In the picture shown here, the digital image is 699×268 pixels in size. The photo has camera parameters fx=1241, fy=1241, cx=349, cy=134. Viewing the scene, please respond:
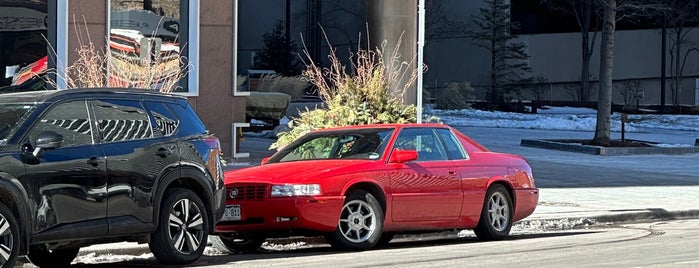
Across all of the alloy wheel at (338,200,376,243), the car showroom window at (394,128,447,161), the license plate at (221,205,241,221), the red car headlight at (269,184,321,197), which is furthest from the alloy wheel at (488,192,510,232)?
the license plate at (221,205,241,221)

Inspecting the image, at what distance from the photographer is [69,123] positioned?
35.6 ft

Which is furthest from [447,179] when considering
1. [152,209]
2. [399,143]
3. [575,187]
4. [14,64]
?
[14,64]

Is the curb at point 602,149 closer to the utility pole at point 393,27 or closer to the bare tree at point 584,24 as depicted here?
the utility pole at point 393,27

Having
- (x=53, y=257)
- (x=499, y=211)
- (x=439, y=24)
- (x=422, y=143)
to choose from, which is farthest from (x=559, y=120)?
(x=53, y=257)

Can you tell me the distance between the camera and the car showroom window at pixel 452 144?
47.1 ft

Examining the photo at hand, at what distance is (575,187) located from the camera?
21.6m

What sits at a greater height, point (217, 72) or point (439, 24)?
point (439, 24)

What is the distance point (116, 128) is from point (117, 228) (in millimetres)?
962

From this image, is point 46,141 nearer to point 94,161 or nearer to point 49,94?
point 94,161

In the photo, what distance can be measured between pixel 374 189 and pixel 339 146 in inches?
38.5

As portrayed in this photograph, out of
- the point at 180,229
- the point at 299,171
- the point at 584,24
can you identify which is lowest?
the point at 180,229

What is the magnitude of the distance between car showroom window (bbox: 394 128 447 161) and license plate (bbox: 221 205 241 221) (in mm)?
2024

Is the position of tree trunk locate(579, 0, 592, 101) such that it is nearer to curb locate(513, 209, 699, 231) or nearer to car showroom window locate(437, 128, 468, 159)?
curb locate(513, 209, 699, 231)

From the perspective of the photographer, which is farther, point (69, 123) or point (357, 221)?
point (357, 221)
